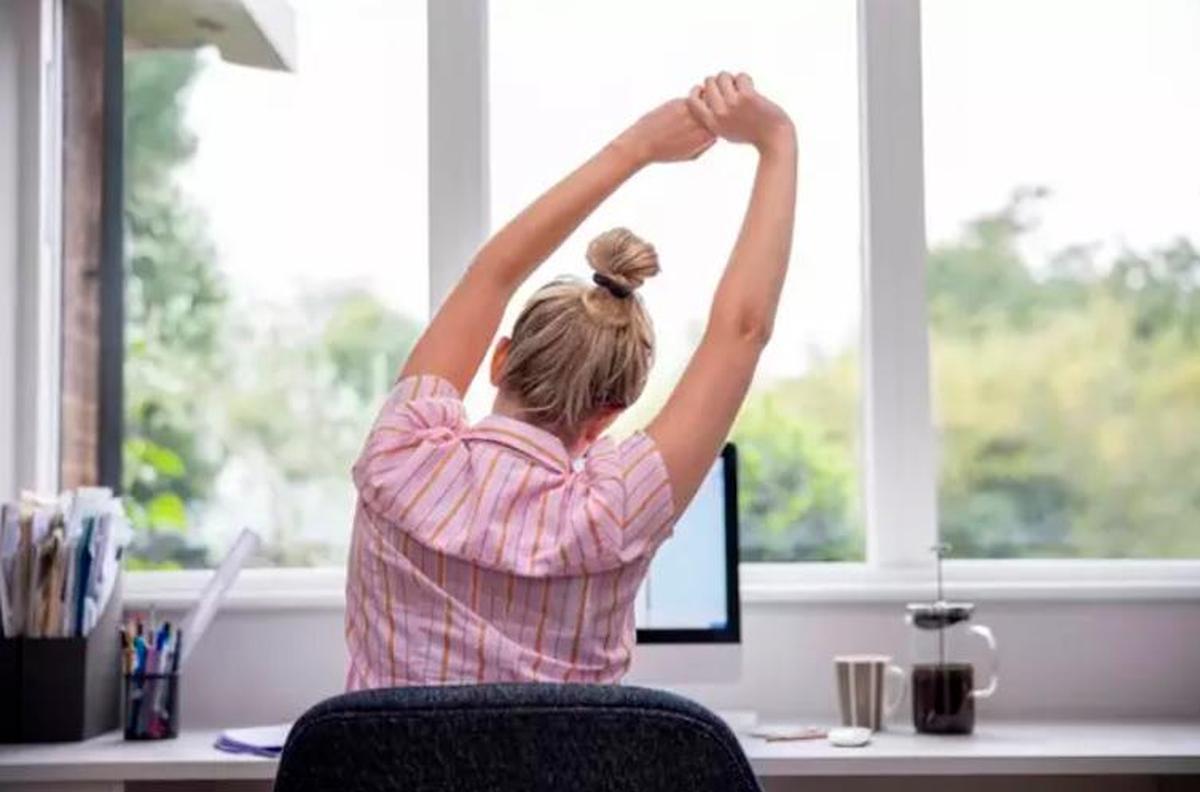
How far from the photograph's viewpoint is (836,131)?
3.28 m

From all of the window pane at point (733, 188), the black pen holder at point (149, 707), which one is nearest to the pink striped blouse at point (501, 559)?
the black pen holder at point (149, 707)

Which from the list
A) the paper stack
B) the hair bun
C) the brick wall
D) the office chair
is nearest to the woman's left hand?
the hair bun

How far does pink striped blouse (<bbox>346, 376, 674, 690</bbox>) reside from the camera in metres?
1.41

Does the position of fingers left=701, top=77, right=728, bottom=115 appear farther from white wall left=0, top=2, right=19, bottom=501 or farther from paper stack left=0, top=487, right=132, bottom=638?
white wall left=0, top=2, right=19, bottom=501

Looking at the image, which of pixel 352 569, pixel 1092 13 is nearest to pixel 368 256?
pixel 1092 13

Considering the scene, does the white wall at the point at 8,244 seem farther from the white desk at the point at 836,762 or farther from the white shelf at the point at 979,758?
the white shelf at the point at 979,758

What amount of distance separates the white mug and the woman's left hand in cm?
134

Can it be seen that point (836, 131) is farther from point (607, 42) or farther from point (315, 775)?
point (315, 775)

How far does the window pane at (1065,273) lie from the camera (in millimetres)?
3219

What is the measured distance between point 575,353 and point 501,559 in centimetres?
21

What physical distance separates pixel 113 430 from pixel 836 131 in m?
1.40

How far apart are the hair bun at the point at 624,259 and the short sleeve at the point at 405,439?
6.7 inches

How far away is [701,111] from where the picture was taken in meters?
1.66

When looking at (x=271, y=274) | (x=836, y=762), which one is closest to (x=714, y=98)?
(x=836, y=762)
